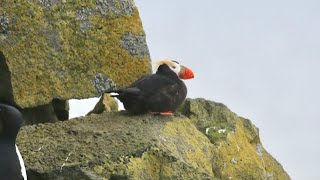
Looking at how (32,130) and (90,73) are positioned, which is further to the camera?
(90,73)

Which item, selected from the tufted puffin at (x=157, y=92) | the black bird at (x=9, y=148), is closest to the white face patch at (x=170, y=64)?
the tufted puffin at (x=157, y=92)

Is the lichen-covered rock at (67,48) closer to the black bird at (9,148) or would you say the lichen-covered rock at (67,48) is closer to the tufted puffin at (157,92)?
the tufted puffin at (157,92)

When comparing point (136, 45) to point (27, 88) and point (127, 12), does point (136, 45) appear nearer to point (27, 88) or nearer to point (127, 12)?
point (127, 12)

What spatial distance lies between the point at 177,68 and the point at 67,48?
1.52m

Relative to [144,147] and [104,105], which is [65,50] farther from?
[144,147]

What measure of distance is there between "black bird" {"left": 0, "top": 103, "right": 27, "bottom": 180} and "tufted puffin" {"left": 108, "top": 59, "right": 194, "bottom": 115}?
2.03 meters

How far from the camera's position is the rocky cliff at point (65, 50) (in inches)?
464

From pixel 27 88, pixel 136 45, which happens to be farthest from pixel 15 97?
pixel 136 45

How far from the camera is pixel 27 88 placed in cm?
1179

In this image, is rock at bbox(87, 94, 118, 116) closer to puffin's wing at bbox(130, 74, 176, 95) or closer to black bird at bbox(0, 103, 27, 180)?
puffin's wing at bbox(130, 74, 176, 95)

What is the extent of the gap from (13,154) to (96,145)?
4.12 feet

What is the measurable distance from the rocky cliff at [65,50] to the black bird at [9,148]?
1.91m

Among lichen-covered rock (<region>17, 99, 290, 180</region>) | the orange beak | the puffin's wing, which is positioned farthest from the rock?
the puffin's wing

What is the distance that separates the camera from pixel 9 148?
9.60 meters
